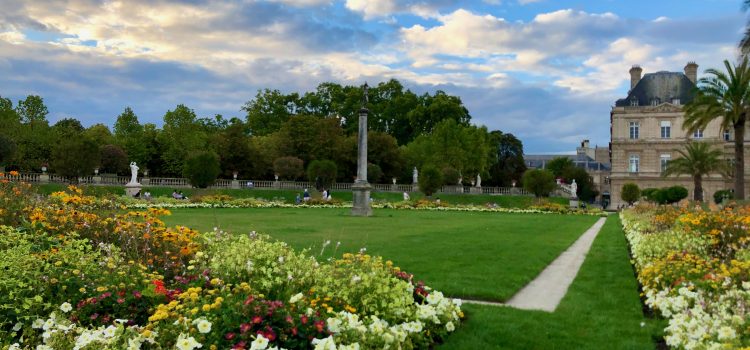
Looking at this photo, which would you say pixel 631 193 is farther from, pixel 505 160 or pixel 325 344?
pixel 325 344

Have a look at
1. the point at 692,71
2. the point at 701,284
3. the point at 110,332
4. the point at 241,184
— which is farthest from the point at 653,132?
the point at 110,332

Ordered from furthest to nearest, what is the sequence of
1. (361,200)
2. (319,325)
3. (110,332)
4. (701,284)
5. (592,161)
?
(592,161) < (361,200) < (701,284) < (319,325) < (110,332)

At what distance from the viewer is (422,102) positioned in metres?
84.8

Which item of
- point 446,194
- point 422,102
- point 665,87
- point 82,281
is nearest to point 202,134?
point 446,194

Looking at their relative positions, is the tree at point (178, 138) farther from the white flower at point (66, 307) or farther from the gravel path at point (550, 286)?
the white flower at point (66, 307)

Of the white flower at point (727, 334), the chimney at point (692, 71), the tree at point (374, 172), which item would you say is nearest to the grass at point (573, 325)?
the white flower at point (727, 334)

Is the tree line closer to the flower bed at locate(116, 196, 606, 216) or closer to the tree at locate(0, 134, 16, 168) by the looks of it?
the tree at locate(0, 134, 16, 168)

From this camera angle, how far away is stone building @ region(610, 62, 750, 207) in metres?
73.2

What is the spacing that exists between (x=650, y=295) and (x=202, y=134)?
6126 cm

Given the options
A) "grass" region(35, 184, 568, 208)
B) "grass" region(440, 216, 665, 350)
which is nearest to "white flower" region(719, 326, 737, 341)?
"grass" region(440, 216, 665, 350)

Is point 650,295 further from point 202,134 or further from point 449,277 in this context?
point 202,134

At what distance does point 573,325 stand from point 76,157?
49702 mm

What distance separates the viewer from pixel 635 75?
78.6m

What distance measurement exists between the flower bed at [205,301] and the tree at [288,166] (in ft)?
170
